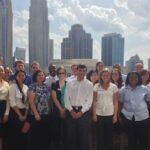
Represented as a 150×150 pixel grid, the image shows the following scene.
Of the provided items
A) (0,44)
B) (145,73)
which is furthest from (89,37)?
(145,73)

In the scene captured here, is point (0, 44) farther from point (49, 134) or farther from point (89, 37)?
point (49, 134)

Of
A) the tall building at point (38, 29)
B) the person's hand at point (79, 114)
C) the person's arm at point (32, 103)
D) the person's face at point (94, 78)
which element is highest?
the tall building at point (38, 29)

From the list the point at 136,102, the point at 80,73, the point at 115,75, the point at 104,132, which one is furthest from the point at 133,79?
the point at 104,132

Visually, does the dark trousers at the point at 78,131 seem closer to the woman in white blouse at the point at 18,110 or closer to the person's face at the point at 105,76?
the person's face at the point at 105,76

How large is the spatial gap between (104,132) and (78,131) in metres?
0.53

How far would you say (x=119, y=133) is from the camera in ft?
24.9

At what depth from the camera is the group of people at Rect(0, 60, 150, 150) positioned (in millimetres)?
6957

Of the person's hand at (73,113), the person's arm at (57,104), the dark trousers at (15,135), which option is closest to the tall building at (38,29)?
the person's arm at (57,104)

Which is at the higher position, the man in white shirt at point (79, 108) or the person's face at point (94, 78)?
the person's face at point (94, 78)

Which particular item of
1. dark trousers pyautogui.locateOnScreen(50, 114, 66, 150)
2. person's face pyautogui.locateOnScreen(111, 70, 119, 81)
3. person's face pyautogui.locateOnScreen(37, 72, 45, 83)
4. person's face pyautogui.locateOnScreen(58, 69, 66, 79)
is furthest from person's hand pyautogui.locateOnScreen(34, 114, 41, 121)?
person's face pyautogui.locateOnScreen(111, 70, 119, 81)

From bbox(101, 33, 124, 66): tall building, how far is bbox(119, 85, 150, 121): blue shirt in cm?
5617

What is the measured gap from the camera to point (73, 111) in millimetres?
6930

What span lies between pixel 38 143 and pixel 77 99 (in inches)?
47.9

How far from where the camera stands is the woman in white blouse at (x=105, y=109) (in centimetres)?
703
